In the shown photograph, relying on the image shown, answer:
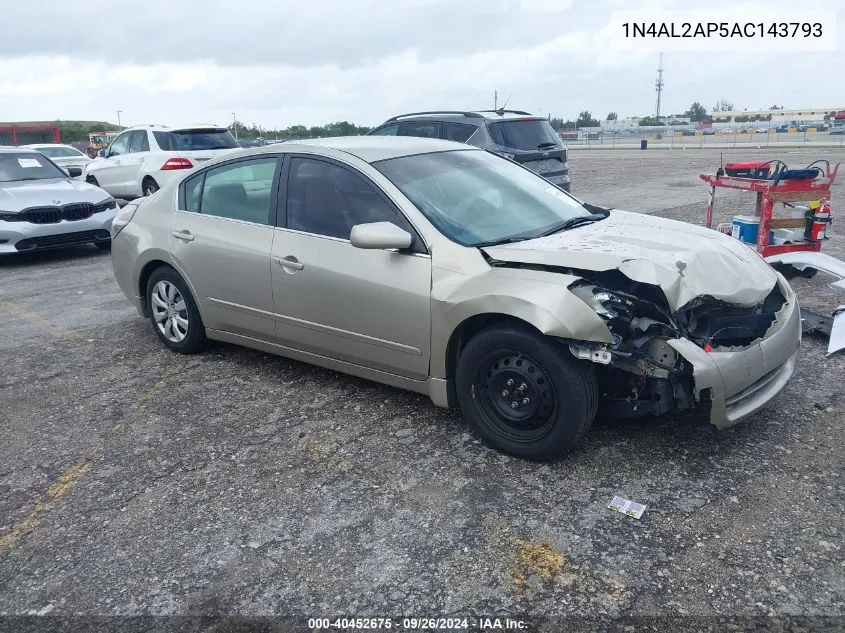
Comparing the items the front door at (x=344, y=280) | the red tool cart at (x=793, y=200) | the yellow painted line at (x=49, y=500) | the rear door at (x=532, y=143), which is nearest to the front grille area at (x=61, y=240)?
the rear door at (x=532, y=143)

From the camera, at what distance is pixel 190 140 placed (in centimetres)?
1335

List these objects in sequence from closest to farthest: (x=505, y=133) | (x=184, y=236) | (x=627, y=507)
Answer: (x=627, y=507) → (x=184, y=236) → (x=505, y=133)

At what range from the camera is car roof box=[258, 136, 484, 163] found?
439 cm

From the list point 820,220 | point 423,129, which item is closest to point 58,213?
point 423,129

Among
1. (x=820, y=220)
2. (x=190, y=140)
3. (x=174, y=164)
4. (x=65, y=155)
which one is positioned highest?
(x=190, y=140)

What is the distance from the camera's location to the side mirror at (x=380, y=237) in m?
3.77

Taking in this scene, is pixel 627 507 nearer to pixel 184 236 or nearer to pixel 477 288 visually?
pixel 477 288

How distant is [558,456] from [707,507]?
2.34 feet

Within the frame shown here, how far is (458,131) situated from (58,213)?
557cm

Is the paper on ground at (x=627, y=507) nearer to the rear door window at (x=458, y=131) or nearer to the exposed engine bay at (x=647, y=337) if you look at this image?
the exposed engine bay at (x=647, y=337)

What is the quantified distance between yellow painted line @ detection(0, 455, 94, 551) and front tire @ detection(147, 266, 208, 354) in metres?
1.47

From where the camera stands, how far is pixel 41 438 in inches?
163

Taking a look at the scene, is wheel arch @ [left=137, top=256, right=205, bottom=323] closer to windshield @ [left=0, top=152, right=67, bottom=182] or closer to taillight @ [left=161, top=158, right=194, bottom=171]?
windshield @ [left=0, top=152, right=67, bottom=182]

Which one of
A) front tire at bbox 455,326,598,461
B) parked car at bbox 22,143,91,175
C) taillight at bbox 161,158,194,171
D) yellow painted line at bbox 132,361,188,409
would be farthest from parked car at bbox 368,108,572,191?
parked car at bbox 22,143,91,175
